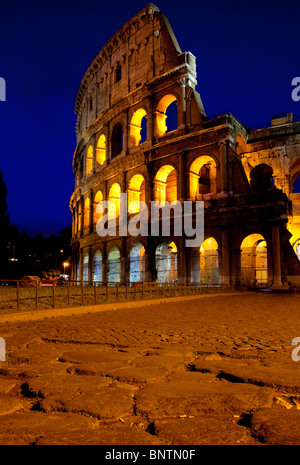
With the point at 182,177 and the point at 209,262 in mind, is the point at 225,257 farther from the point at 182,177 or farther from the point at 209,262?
the point at 209,262

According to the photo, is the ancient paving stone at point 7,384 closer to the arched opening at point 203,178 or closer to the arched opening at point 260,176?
the arched opening at point 203,178

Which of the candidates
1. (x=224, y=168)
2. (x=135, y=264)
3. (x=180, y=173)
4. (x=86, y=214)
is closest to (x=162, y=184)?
(x=180, y=173)

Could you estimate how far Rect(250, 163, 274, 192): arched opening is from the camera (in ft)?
80.0

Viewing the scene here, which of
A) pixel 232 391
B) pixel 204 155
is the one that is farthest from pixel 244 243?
pixel 232 391

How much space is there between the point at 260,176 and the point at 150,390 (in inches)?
965

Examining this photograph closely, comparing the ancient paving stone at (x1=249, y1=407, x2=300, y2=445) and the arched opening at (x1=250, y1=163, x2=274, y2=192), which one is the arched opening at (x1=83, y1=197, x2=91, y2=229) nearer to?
the arched opening at (x1=250, y1=163, x2=274, y2=192)

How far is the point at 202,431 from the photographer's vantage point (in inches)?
72.8

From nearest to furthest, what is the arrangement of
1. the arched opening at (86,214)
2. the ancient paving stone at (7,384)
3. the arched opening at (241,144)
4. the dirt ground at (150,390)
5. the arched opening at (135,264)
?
1. the dirt ground at (150,390)
2. the ancient paving stone at (7,384)
3. the arched opening at (241,144)
4. the arched opening at (135,264)
5. the arched opening at (86,214)

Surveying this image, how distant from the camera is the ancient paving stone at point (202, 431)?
5.74 ft

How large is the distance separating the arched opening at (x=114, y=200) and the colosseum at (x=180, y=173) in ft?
0.34

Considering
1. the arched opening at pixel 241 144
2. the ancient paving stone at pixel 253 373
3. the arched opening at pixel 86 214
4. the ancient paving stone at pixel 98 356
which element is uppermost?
the arched opening at pixel 241 144

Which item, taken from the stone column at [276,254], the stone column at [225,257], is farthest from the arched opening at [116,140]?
the stone column at [276,254]

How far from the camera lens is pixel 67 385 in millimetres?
2629
